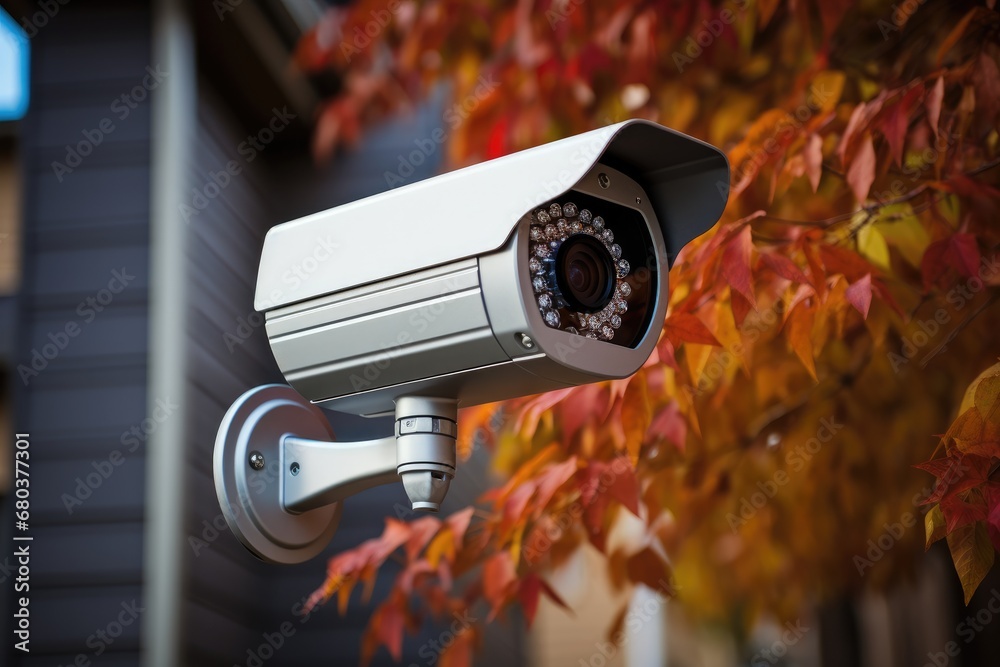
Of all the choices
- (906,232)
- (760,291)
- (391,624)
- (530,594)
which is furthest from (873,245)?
(391,624)

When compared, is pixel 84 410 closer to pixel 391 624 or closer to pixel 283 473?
pixel 391 624

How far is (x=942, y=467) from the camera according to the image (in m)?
1.60

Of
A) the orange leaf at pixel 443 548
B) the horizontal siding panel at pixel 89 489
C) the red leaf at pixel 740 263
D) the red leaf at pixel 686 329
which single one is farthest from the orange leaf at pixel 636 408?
the horizontal siding panel at pixel 89 489

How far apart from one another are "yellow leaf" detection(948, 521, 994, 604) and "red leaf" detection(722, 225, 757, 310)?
0.44 metres

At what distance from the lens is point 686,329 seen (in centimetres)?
182

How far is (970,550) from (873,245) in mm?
770

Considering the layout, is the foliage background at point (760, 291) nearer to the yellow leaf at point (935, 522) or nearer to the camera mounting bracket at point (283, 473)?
the yellow leaf at point (935, 522)

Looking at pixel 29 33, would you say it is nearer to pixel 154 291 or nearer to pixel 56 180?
pixel 56 180

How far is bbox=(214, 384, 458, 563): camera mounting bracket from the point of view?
1.55m

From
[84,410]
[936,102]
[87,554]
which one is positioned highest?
[84,410]

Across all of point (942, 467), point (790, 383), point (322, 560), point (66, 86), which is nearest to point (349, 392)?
point (942, 467)

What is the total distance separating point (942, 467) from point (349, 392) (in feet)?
2.67

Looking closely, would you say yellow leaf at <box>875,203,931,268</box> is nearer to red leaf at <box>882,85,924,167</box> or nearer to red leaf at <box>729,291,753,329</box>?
red leaf at <box>882,85,924,167</box>

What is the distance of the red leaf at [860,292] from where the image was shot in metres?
1.77
